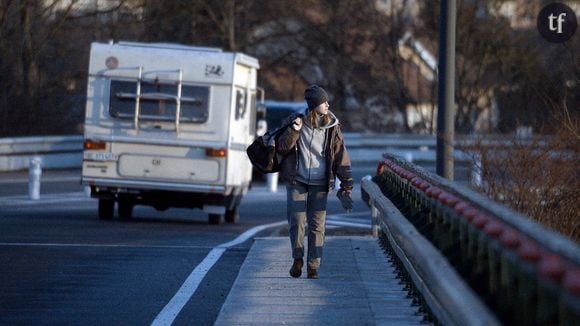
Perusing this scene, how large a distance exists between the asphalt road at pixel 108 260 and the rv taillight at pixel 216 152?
117cm

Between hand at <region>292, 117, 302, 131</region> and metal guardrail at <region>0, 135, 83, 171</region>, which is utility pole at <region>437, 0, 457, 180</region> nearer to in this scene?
hand at <region>292, 117, 302, 131</region>

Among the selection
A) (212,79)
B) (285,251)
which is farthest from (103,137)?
(285,251)

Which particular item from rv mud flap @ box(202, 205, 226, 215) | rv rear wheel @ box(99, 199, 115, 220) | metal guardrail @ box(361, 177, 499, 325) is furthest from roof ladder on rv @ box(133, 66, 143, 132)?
metal guardrail @ box(361, 177, 499, 325)

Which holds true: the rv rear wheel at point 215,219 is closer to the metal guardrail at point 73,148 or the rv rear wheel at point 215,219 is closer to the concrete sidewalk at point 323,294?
the concrete sidewalk at point 323,294

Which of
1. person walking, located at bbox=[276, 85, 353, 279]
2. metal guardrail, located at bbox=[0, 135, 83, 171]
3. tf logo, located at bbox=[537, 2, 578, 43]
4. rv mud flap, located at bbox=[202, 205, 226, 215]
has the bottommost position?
rv mud flap, located at bbox=[202, 205, 226, 215]

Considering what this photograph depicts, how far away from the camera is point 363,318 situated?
30.3 ft

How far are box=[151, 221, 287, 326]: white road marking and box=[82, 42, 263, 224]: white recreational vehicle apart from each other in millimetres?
2850

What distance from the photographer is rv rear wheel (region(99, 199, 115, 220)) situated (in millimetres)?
20203

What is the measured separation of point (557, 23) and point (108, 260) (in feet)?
19.3

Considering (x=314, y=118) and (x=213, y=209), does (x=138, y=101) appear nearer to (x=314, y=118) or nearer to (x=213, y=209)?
(x=213, y=209)

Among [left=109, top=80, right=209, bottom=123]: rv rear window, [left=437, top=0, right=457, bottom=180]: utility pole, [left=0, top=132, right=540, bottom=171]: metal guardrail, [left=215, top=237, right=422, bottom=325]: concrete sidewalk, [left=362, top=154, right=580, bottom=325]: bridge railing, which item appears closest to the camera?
[left=362, top=154, right=580, bottom=325]: bridge railing

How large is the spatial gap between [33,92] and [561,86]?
22.6 metres

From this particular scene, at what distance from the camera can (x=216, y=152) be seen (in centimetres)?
1956

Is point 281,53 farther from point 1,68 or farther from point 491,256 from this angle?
point 491,256
